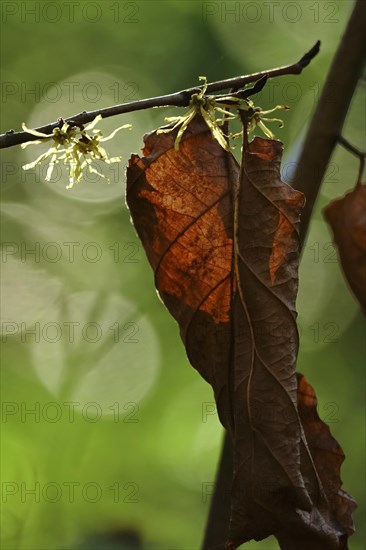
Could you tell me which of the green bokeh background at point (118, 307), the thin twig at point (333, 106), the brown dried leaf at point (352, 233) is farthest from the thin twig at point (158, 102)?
the green bokeh background at point (118, 307)

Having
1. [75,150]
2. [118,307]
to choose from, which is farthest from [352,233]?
[118,307]

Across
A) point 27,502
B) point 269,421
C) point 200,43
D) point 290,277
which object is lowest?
point 27,502

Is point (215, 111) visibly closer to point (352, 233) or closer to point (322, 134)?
point (352, 233)

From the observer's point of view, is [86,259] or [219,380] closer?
[219,380]

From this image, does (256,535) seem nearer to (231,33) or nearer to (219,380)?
(219,380)

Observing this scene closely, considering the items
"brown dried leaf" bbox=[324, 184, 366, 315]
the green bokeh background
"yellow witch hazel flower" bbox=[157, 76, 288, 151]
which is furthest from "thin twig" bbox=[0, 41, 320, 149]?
the green bokeh background

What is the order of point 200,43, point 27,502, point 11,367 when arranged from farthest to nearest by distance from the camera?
point 200,43, point 11,367, point 27,502

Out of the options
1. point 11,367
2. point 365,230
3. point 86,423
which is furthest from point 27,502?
point 365,230

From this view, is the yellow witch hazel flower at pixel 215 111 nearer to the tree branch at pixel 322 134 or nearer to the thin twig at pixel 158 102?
the thin twig at pixel 158 102
